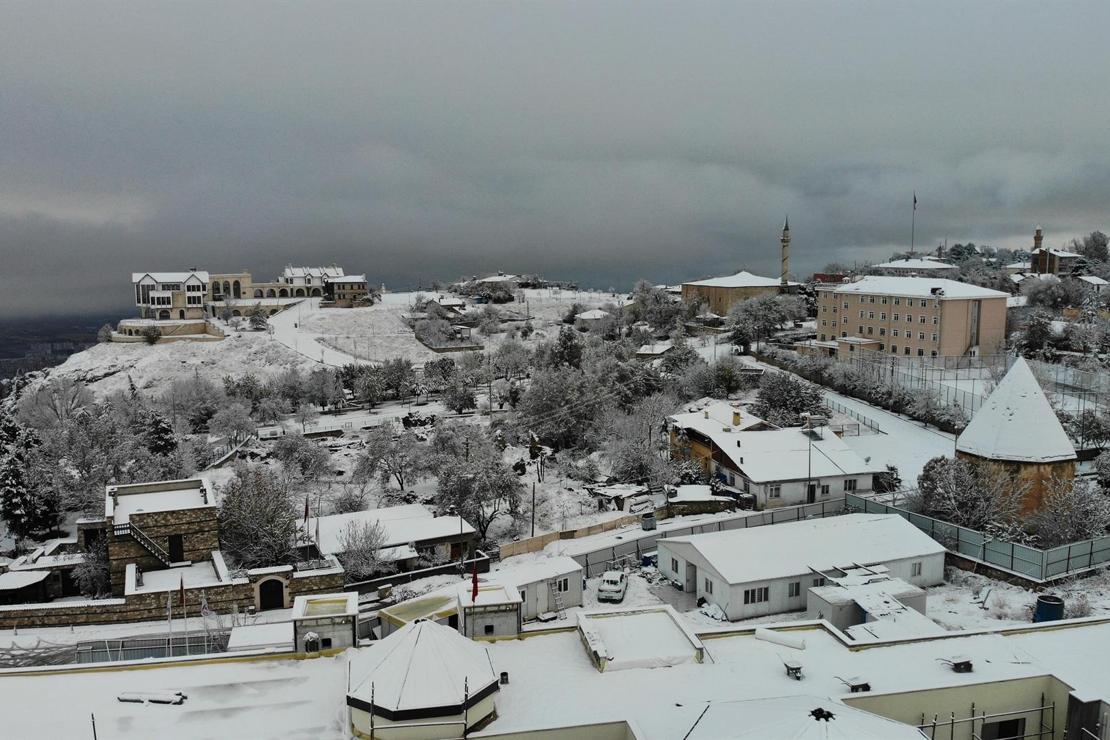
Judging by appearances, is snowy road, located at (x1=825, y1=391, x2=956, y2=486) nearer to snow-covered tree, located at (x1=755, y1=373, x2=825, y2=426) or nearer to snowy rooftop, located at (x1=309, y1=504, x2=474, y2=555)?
snow-covered tree, located at (x1=755, y1=373, x2=825, y2=426)

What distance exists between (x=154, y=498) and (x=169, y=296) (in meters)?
57.7

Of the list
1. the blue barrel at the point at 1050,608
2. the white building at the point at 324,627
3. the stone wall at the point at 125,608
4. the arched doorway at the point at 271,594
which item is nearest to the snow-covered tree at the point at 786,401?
the blue barrel at the point at 1050,608

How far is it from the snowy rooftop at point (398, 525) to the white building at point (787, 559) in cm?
915

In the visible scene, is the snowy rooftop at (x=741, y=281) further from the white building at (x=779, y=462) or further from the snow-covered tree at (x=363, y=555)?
the snow-covered tree at (x=363, y=555)

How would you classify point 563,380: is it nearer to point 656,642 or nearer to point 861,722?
→ point 656,642

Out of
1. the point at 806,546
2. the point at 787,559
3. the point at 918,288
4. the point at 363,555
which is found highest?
the point at 918,288

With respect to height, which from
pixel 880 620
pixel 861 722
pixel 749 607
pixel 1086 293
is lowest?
pixel 749 607

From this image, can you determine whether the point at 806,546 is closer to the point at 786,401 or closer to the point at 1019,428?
the point at 1019,428

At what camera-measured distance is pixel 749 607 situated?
885 inches

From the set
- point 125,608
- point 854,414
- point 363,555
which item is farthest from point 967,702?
point 854,414

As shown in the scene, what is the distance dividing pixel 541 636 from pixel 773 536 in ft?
39.4

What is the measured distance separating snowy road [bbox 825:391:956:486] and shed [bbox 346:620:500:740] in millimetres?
25984

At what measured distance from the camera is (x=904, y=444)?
37688 mm

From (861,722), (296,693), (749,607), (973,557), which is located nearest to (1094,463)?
(973,557)
